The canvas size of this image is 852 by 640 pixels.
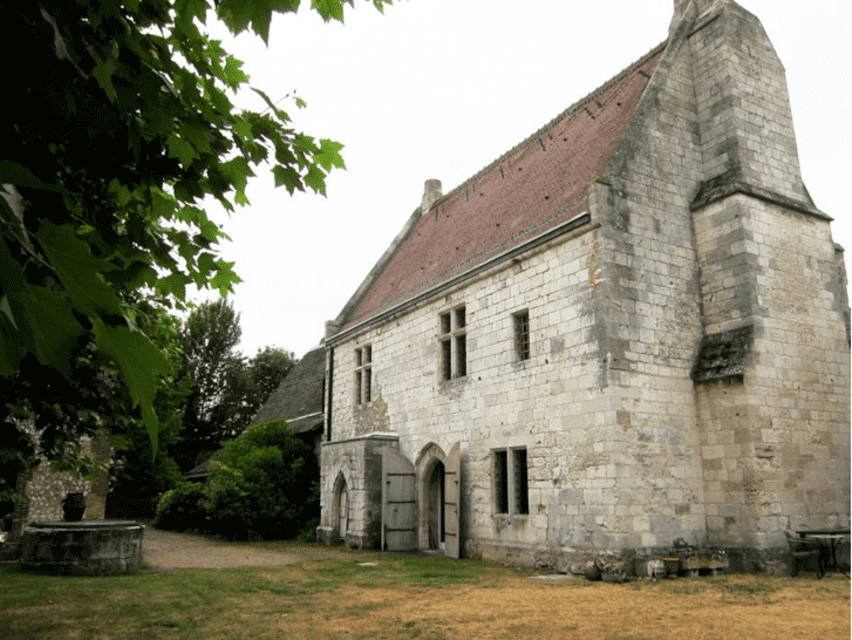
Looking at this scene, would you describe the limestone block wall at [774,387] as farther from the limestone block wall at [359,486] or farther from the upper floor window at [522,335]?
the limestone block wall at [359,486]

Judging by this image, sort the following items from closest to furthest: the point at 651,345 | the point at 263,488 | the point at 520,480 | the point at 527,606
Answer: the point at 527,606
the point at 651,345
the point at 520,480
the point at 263,488

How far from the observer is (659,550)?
35.9 feet

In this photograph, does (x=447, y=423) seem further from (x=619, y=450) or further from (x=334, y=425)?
(x=334, y=425)

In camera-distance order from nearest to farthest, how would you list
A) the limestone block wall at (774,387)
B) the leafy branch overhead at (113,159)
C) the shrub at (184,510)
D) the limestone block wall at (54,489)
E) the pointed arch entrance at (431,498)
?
1. the leafy branch overhead at (113,159)
2. the limestone block wall at (774,387)
3. the pointed arch entrance at (431,498)
4. the limestone block wall at (54,489)
5. the shrub at (184,510)

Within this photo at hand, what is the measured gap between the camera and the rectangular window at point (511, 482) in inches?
508

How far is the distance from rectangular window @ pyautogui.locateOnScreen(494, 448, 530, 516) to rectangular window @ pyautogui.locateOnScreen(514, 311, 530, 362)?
6.21 ft

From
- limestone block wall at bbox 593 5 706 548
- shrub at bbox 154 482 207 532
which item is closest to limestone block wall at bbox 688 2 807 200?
limestone block wall at bbox 593 5 706 548

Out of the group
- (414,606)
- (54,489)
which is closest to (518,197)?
(414,606)

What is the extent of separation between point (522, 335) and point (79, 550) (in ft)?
29.3

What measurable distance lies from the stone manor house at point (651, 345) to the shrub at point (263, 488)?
15.8 feet

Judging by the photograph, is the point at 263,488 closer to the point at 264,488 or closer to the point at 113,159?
the point at 264,488

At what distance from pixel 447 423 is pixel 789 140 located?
9393 millimetres

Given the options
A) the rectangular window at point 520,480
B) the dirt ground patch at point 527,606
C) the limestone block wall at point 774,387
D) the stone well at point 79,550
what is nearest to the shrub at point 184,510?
the stone well at point 79,550

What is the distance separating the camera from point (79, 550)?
11.3 meters
